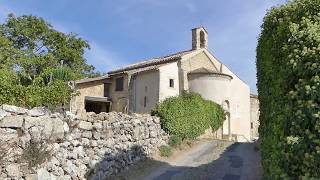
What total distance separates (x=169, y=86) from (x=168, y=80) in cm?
58

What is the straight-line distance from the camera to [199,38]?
43.2 m

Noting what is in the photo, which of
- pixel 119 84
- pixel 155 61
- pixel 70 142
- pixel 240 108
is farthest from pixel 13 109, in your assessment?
pixel 240 108

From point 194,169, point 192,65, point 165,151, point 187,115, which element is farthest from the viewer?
point 192,65

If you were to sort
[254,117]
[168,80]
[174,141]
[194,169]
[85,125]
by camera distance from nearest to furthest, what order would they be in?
[85,125]
[194,169]
[174,141]
[168,80]
[254,117]

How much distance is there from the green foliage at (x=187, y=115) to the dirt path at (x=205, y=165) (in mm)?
1587

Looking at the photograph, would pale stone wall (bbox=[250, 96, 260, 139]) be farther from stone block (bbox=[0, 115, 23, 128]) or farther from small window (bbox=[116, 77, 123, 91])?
stone block (bbox=[0, 115, 23, 128])

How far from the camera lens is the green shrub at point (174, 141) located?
86.5ft

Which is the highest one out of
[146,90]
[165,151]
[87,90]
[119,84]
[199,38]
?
[199,38]

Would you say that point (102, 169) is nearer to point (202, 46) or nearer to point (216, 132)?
point (216, 132)

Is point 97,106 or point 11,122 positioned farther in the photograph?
point 97,106

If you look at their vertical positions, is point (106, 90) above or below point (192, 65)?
below

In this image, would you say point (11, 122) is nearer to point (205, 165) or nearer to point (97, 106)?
point (205, 165)

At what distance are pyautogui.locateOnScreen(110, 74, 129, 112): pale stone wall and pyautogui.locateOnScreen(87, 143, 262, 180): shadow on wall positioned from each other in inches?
663

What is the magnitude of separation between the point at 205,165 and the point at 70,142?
287 inches
